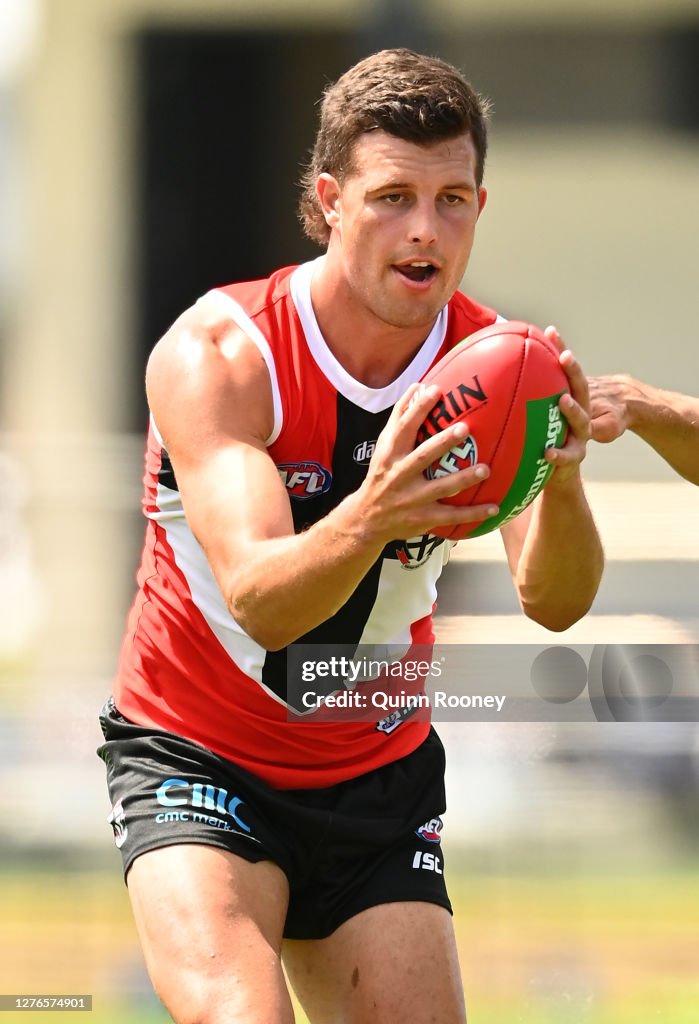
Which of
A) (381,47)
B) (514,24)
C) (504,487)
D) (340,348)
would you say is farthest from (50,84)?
(504,487)

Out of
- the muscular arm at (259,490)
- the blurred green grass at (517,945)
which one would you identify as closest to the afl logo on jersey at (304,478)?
the muscular arm at (259,490)

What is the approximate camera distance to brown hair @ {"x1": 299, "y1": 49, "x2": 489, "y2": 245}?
2787 mm

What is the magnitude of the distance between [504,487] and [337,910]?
0.88 m

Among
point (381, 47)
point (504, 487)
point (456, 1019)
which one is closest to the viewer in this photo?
point (504, 487)

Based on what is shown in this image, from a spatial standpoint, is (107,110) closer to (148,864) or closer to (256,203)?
(256,203)

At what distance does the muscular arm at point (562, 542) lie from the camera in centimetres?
257

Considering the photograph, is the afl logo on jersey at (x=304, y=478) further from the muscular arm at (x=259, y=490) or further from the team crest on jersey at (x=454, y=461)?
the team crest on jersey at (x=454, y=461)

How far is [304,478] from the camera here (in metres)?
2.87

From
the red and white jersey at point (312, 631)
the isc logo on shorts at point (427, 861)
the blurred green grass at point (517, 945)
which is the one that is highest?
the red and white jersey at point (312, 631)

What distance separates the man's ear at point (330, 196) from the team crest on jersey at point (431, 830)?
1.16 metres

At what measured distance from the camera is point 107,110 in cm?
628

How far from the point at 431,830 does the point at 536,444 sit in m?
0.90

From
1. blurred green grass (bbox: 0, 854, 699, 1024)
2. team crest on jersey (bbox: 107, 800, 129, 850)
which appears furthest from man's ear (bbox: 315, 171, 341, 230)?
blurred green grass (bbox: 0, 854, 699, 1024)
